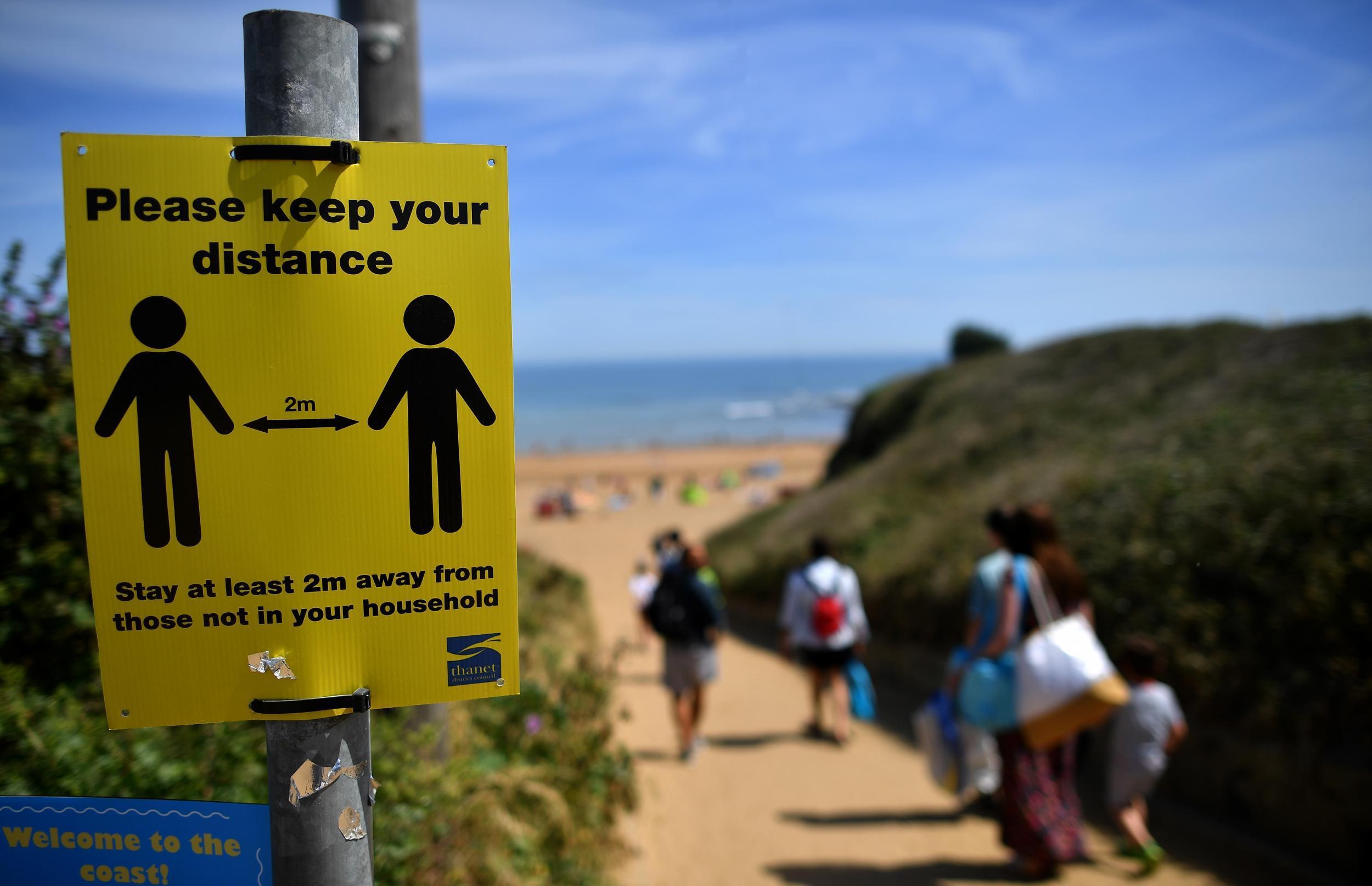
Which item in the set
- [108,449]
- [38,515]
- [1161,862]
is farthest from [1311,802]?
[38,515]

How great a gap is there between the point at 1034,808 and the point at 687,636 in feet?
8.58

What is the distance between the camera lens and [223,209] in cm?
159

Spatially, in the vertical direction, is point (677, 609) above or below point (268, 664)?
below

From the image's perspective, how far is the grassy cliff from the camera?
4910 millimetres

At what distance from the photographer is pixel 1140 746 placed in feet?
15.8

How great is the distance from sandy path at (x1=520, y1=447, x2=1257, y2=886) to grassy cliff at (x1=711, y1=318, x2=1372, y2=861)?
86 centimetres

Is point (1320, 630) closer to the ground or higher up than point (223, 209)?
closer to the ground

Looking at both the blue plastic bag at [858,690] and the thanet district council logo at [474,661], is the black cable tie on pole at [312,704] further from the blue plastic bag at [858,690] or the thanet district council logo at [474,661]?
the blue plastic bag at [858,690]

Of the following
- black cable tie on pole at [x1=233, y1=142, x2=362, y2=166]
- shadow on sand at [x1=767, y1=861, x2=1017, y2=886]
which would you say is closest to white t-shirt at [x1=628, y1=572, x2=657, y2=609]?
shadow on sand at [x1=767, y1=861, x2=1017, y2=886]

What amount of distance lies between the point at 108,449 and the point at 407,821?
1.88 meters

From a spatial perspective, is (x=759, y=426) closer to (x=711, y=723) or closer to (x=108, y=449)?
(x=711, y=723)

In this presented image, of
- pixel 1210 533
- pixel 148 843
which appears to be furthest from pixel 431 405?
pixel 1210 533

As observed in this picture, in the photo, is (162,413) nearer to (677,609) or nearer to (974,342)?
(677,609)

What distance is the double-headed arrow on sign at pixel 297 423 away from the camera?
1612 mm
